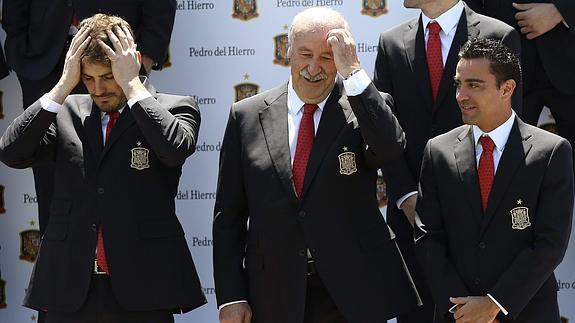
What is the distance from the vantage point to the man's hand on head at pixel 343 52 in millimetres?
3936

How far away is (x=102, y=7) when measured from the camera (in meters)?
5.55

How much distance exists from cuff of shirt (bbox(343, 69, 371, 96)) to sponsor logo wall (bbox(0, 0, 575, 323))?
202 centimetres

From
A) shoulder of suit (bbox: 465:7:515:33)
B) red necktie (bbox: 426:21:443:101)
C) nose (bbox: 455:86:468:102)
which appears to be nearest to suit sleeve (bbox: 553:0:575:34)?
shoulder of suit (bbox: 465:7:515:33)

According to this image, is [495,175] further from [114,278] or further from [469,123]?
[114,278]

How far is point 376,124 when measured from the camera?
389 centimetres

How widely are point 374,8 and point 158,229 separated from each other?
224cm

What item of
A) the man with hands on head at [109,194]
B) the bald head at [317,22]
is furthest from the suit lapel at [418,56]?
the man with hands on head at [109,194]

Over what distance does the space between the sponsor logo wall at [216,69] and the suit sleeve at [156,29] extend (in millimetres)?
420

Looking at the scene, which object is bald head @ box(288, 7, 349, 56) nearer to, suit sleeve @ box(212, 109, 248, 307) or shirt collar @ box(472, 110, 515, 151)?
suit sleeve @ box(212, 109, 248, 307)

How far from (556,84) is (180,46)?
214cm

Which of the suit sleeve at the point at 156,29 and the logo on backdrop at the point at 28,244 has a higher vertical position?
the suit sleeve at the point at 156,29

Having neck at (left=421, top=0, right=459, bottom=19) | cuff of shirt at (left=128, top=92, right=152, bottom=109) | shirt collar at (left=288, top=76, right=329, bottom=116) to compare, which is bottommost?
shirt collar at (left=288, top=76, right=329, bottom=116)

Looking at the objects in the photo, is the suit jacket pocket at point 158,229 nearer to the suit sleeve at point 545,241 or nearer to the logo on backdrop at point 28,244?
the suit sleeve at point 545,241

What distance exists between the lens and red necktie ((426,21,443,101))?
4.85 metres
